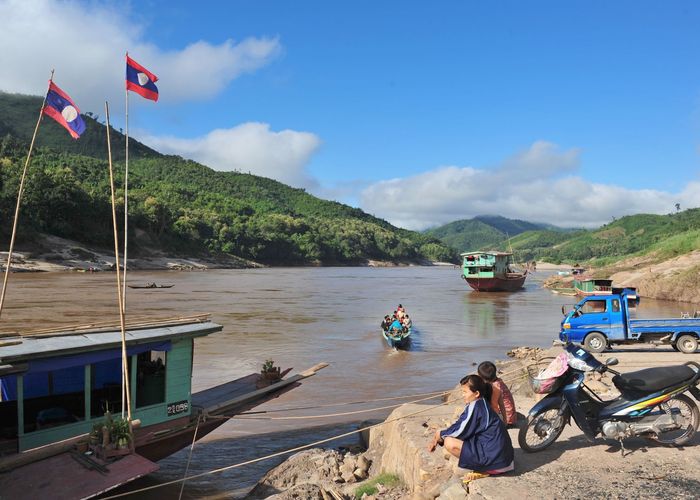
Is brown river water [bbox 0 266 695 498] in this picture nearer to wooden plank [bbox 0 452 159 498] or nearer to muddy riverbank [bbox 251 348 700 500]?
wooden plank [bbox 0 452 159 498]

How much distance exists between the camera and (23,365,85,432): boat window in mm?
8641

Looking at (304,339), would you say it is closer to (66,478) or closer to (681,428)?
(66,478)

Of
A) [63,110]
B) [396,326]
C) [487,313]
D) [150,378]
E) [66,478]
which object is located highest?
[63,110]

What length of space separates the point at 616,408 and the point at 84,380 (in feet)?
28.0

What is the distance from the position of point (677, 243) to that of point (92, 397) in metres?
71.6

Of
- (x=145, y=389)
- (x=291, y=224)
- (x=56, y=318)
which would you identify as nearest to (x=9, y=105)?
(x=291, y=224)

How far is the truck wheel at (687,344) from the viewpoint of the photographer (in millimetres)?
15229

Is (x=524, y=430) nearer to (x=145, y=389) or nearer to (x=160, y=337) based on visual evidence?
(x=160, y=337)

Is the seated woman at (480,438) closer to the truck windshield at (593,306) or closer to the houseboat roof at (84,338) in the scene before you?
the houseboat roof at (84,338)

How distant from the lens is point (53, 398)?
30.1 ft

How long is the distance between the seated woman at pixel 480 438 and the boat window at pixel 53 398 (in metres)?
6.62

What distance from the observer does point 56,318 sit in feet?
97.2

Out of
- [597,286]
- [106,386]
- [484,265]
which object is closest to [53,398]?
[106,386]

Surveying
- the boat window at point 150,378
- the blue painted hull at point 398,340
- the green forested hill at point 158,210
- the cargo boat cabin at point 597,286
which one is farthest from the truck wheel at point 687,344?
the green forested hill at point 158,210
